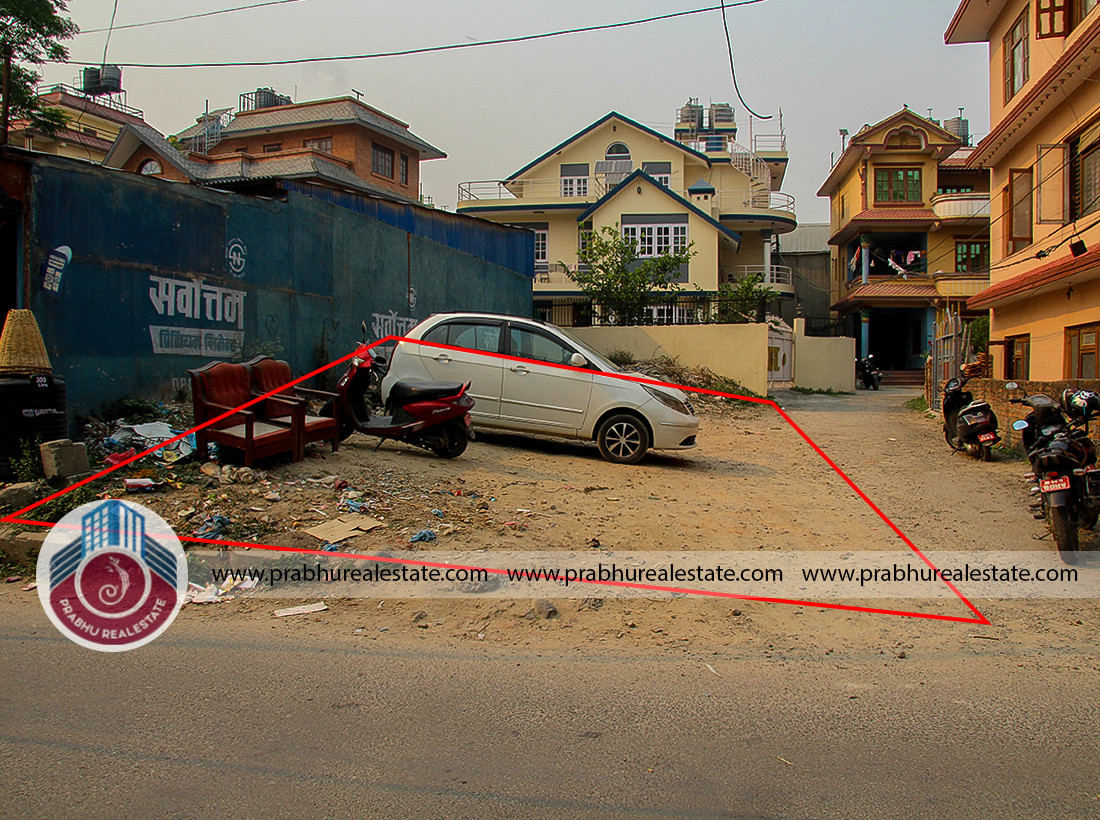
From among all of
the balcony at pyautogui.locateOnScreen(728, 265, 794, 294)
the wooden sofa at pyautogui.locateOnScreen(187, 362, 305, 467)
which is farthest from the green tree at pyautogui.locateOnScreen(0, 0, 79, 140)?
the balcony at pyautogui.locateOnScreen(728, 265, 794, 294)

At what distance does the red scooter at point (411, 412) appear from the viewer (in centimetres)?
858

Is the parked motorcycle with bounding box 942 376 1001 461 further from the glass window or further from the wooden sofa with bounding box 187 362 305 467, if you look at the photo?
the wooden sofa with bounding box 187 362 305 467

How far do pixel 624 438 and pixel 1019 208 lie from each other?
39.6 ft

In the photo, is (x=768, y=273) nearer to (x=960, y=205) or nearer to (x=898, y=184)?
(x=898, y=184)

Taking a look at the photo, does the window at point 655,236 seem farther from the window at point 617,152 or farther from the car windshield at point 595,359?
the car windshield at point 595,359

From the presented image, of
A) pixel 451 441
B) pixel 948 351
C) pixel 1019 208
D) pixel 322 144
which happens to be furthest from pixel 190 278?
pixel 322 144

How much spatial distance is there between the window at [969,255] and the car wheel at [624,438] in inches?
1235

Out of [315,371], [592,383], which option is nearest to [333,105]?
[315,371]

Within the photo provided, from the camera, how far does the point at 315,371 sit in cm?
1187

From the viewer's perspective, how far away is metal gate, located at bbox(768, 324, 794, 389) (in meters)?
25.7

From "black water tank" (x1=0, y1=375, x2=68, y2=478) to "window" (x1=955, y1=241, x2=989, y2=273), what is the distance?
36740 millimetres

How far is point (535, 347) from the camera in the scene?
1009 centimetres

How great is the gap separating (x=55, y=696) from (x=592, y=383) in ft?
22.7

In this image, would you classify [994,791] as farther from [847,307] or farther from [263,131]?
[263,131]
